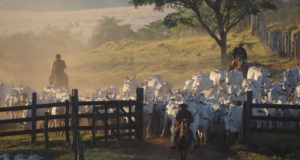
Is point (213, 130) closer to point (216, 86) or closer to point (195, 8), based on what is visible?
point (216, 86)

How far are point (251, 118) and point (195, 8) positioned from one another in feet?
58.1

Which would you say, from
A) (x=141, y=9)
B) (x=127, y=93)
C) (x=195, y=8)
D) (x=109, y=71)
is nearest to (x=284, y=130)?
(x=127, y=93)

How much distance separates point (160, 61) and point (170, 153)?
87.5 ft

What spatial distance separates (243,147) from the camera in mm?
14570

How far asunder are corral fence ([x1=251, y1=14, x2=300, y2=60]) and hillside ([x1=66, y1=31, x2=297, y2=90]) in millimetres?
505

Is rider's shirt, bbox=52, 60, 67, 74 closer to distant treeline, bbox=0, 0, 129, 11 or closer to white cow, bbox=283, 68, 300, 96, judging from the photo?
white cow, bbox=283, 68, 300, 96

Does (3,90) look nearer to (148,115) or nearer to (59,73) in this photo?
(59,73)

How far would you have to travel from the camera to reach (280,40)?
32938mm

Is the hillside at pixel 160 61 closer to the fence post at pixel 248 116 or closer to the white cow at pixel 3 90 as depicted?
the white cow at pixel 3 90

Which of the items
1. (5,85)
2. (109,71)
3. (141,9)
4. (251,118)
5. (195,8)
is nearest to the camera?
(251,118)

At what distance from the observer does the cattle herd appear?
15250 millimetres

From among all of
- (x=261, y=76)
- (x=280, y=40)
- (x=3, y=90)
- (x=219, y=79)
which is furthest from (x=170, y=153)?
(x=280, y=40)

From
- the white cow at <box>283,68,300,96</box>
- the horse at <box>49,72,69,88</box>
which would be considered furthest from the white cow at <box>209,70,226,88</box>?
the horse at <box>49,72,69,88</box>

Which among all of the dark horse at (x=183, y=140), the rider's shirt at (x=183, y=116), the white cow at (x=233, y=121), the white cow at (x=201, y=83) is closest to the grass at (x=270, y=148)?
the white cow at (x=233, y=121)
